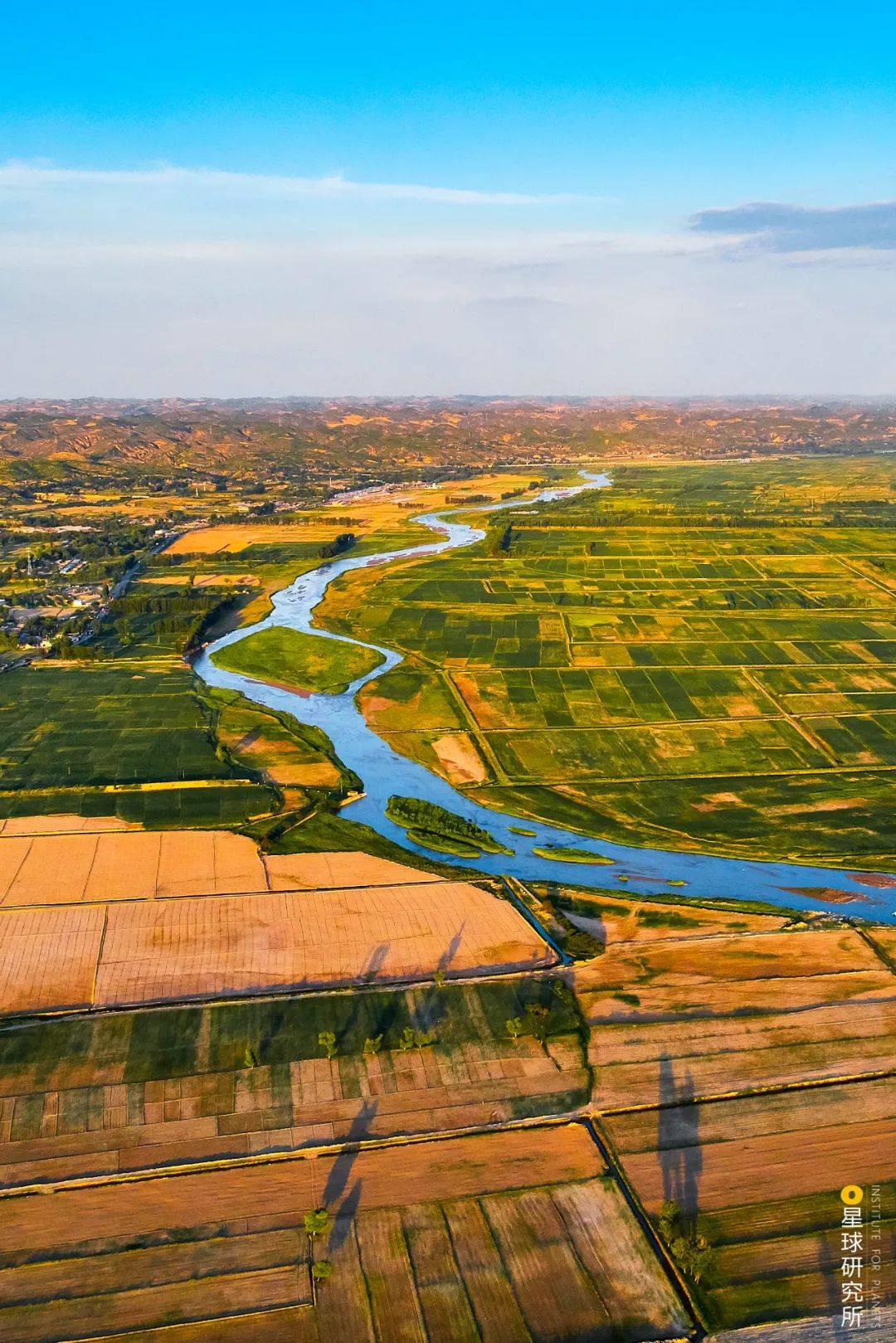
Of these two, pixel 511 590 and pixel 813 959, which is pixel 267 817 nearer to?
pixel 813 959

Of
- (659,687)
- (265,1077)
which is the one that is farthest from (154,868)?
(659,687)

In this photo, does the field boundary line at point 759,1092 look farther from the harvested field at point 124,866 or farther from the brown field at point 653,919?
the harvested field at point 124,866

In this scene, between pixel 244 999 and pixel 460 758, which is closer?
pixel 244 999

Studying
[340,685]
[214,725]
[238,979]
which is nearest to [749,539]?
[340,685]

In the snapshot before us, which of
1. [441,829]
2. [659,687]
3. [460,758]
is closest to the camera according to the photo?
[441,829]

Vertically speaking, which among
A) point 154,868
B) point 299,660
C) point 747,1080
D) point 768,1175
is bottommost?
point 768,1175

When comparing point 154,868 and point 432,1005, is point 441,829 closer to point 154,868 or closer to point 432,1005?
point 154,868

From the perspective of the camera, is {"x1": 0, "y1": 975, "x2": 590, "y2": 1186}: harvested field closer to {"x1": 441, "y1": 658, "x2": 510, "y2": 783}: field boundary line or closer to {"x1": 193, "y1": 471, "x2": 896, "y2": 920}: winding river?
{"x1": 193, "y1": 471, "x2": 896, "y2": 920}: winding river
